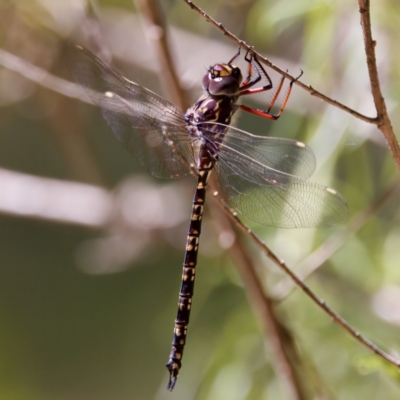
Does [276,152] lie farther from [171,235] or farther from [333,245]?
[171,235]

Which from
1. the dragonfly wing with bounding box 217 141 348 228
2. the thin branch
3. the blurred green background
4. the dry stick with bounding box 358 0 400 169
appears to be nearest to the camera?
the dry stick with bounding box 358 0 400 169

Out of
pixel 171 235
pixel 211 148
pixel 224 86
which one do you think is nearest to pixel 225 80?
pixel 224 86

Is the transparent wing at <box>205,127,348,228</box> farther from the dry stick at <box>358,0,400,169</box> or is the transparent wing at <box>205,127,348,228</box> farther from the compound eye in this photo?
the dry stick at <box>358,0,400,169</box>

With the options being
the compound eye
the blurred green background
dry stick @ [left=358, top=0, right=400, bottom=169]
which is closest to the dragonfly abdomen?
the compound eye

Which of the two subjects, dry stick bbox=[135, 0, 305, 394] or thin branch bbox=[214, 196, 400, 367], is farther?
dry stick bbox=[135, 0, 305, 394]

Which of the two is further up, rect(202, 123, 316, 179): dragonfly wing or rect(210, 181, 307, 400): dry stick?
rect(202, 123, 316, 179): dragonfly wing

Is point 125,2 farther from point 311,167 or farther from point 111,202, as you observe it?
point 311,167

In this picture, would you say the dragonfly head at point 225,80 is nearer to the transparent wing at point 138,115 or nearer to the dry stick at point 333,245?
the transparent wing at point 138,115
